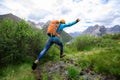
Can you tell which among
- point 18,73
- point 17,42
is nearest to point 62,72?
point 18,73

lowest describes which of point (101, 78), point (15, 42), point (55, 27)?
point (101, 78)

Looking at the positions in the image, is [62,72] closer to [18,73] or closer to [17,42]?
[18,73]

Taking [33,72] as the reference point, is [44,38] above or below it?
above

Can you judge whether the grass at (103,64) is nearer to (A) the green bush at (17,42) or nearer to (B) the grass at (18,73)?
(B) the grass at (18,73)

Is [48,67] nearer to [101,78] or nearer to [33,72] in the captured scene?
[33,72]

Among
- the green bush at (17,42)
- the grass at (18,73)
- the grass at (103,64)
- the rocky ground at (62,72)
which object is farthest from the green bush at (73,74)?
the green bush at (17,42)

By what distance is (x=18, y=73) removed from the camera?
39.1ft

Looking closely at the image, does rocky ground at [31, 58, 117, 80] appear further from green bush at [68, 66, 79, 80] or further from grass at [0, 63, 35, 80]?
grass at [0, 63, 35, 80]

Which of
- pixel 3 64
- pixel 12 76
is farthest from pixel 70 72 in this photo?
pixel 3 64

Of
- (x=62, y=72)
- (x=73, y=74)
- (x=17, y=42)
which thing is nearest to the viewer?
Result: (x=73, y=74)

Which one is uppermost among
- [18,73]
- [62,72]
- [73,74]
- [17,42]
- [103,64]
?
[17,42]

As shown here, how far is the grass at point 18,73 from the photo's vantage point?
36.0ft

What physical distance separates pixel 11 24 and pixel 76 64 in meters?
5.76

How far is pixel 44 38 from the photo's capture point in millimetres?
15625
